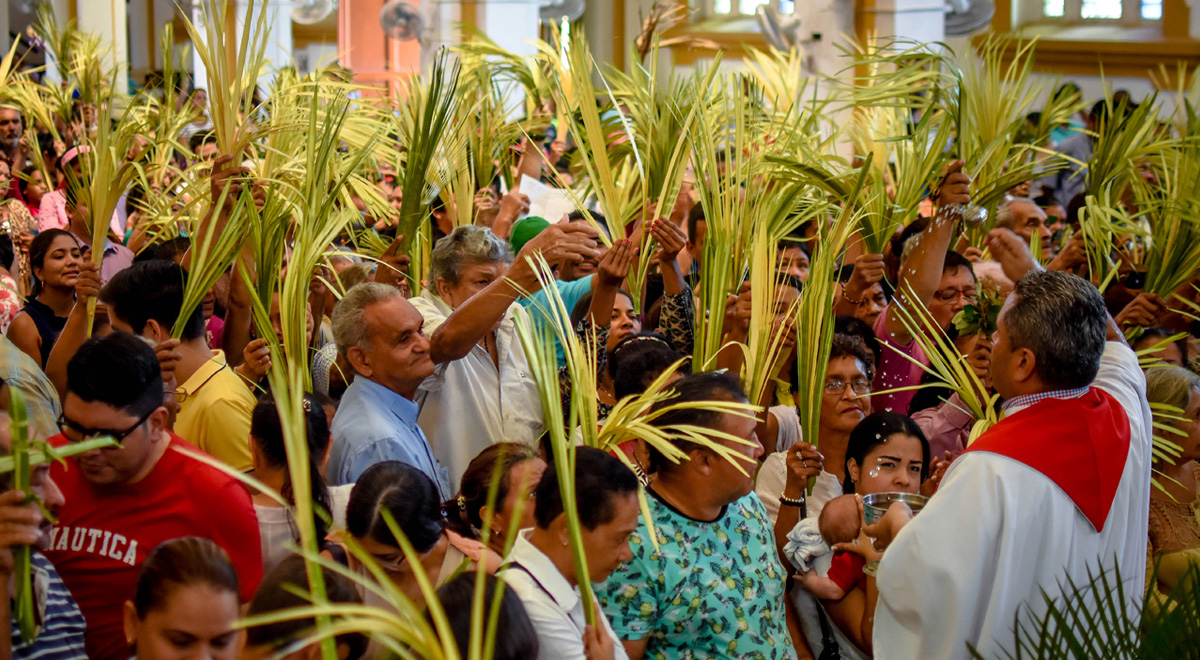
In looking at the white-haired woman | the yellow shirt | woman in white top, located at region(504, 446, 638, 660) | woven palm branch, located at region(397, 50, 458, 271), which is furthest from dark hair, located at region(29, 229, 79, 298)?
woman in white top, located at region(504, 446, 638, 660)

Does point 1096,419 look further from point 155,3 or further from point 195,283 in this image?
point 155,3

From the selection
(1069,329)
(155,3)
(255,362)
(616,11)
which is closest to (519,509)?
(1069,329)

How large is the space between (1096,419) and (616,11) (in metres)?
19.1

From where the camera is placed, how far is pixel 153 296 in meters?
3.38

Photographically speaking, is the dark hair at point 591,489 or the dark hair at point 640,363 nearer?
the dark hair at point 591,489

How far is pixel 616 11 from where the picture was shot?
20.6 meters

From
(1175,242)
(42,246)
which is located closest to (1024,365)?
(1175,242)

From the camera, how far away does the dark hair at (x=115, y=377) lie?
7.59 feet

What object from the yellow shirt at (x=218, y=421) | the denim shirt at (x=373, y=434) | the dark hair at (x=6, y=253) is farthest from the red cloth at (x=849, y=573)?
the dark hair at (x=6, y=253)

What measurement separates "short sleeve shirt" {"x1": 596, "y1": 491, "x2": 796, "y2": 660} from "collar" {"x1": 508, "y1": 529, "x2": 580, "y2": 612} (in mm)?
324

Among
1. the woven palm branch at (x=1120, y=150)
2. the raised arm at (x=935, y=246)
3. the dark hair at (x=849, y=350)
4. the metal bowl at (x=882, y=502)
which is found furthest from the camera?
the woven palm branch at (x=1120, y=150)

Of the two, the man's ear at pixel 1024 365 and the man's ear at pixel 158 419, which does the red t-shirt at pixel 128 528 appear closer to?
the man's ear at pixel 158 419

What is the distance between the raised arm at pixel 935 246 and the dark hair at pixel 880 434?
0.96 meters

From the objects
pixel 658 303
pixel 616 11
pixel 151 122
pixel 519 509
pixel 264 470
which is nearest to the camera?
pixel 519 509
